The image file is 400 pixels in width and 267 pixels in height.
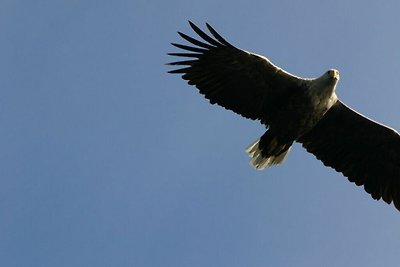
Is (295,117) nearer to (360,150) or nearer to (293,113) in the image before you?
(293,113)

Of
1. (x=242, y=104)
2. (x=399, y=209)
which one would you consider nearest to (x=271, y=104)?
(x=242, y=104)

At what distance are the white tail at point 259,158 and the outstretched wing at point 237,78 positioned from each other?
54 cm

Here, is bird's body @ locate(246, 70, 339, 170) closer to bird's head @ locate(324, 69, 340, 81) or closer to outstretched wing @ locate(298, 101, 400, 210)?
bird's head @ locate(324, 69, 340, 81)

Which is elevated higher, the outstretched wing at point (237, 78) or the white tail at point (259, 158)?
the outstretched wing at point (237, 78)

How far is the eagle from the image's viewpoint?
1443cm

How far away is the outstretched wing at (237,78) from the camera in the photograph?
14.4 metres

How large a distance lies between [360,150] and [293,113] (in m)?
1.58

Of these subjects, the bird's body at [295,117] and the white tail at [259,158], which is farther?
the white tail at [259,158]

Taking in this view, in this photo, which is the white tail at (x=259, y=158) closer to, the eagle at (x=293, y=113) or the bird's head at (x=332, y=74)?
the eagle at (x=293, y=113)

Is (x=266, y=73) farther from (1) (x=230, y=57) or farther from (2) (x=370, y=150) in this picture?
(2) (x=370, y=150)

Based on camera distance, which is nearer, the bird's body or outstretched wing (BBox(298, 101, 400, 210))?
the bird's body

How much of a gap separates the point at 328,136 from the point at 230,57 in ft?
7.31

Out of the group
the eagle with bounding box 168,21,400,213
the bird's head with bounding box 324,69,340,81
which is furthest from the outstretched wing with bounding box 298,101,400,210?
the bird's head with bounding box 324,69,340,81

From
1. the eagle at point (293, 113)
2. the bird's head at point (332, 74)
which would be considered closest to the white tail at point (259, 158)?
the eagle at point (293, 113)
